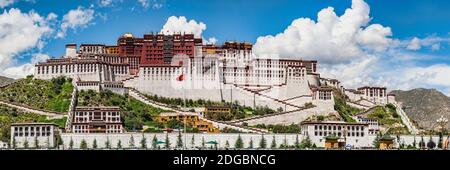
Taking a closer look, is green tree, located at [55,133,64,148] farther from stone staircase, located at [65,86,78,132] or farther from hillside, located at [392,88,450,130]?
hillside, located at [392,88,450,130]

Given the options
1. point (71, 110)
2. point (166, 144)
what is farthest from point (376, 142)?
point (71, 110)

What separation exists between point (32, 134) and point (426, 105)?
239 feet

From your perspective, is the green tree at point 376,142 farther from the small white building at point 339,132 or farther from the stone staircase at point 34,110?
the stone staircase at point 34,110

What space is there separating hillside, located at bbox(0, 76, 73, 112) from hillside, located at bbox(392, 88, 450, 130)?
55.9 metres

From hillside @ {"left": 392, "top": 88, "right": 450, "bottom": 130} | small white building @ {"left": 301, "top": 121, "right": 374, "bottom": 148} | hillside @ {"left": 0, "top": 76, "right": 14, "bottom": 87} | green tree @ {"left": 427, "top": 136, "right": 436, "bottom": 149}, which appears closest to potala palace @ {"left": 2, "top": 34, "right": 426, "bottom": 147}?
small white building @ {"left": 301, "top": 121, "right": 374, "bottom": 148}

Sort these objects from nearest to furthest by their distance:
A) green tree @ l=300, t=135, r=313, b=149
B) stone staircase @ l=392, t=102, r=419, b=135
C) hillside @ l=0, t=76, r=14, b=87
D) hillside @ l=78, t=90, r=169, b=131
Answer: green tree @ l=300, t=135, r=313, b=149
hillside @ l=78, t=90, r=169, b=131
stone staircase @ l=392, t=102, r=419, b=135
hillside @ l=0, t=76, r=14, b=87

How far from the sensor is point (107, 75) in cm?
6894

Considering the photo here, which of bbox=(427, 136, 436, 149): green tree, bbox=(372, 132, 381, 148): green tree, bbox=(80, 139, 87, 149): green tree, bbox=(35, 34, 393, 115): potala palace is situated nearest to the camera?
bbox=(80, 139, 87, 149): green tree

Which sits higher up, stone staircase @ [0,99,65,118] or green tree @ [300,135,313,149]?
stone staircase @ [0,99,65,118]

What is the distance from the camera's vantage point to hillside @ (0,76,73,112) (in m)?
62.9

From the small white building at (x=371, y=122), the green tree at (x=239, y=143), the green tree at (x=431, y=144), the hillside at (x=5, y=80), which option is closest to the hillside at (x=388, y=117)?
the small white building at (x=371, y=122)

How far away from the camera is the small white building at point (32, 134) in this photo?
54094 millimetres

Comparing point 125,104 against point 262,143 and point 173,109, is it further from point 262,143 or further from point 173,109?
point 262,143
